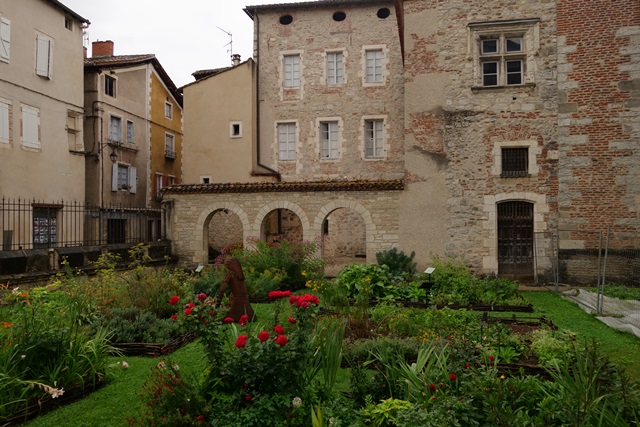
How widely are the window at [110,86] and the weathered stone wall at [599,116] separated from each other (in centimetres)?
1639

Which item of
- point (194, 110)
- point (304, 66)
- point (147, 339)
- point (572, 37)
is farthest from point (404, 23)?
point (147, 339)

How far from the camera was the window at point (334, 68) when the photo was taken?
65.0 ft

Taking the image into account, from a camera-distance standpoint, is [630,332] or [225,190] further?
[225,190]

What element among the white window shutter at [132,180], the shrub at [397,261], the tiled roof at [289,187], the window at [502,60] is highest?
the window at [502,60]

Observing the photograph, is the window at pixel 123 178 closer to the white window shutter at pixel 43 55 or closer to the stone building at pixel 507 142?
the white window shutter at pixel 43 55

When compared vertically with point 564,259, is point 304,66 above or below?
above

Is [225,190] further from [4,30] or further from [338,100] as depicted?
[4,30]

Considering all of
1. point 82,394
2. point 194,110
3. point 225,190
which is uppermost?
point 194,110

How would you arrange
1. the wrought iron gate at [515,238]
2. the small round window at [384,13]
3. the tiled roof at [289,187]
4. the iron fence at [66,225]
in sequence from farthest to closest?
the small round window at [384,13] → the iron fence at [66,225] → the tiled roof at [289,187] → the wrought iron gate at [515,238]

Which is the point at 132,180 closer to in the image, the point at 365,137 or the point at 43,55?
the point at 43,55

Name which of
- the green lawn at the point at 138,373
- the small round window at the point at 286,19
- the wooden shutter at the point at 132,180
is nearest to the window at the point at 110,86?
the wooden shutter at the point at 132,180

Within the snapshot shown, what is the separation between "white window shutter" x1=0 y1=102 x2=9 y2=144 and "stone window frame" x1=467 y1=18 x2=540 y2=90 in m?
14.1

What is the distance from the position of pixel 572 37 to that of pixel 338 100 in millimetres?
8590

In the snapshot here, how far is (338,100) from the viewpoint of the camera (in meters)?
19.6
